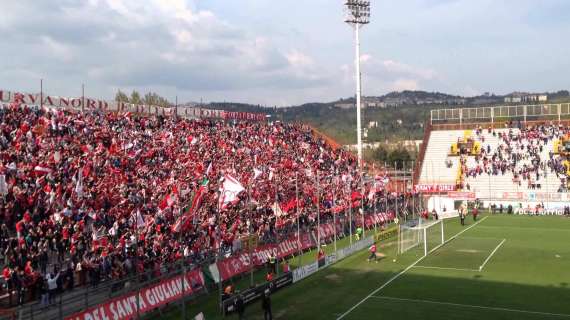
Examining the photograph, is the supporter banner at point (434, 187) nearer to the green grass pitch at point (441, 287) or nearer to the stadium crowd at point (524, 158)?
the stadium crowd at point (524, 158)

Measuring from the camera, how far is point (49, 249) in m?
24.4

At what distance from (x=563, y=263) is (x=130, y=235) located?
2746cm

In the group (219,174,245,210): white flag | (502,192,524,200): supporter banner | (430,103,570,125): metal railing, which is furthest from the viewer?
(430,103,570,125): metal railing

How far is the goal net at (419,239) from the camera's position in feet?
135

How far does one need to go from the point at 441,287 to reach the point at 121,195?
18.1 metres

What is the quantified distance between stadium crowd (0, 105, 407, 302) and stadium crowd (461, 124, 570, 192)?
30199 mm

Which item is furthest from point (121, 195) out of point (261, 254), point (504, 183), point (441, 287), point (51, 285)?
point (504, 183)

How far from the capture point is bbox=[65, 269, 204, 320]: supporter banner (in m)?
20.9

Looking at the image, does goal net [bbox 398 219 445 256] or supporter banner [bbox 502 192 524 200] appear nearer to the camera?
goal net [bbox 398 219 445 256]

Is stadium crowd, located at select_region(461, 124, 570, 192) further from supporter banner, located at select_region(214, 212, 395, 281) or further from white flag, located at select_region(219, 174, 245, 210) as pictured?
white flag, located at select_region(219, 174, 245, 210)

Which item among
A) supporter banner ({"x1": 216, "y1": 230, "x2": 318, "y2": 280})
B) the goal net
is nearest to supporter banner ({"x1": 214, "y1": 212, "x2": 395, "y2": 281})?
supporter banner ({"x1": 216, "y1": 230, "x2": 318, "y2": 280})

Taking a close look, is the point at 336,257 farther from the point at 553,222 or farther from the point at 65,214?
the point at 553,222

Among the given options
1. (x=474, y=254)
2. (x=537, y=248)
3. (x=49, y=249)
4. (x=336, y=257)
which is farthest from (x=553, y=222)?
(x=49, y=249)

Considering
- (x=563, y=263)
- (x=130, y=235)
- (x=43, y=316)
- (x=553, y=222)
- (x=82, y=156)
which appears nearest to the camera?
(x=43, y=316)
